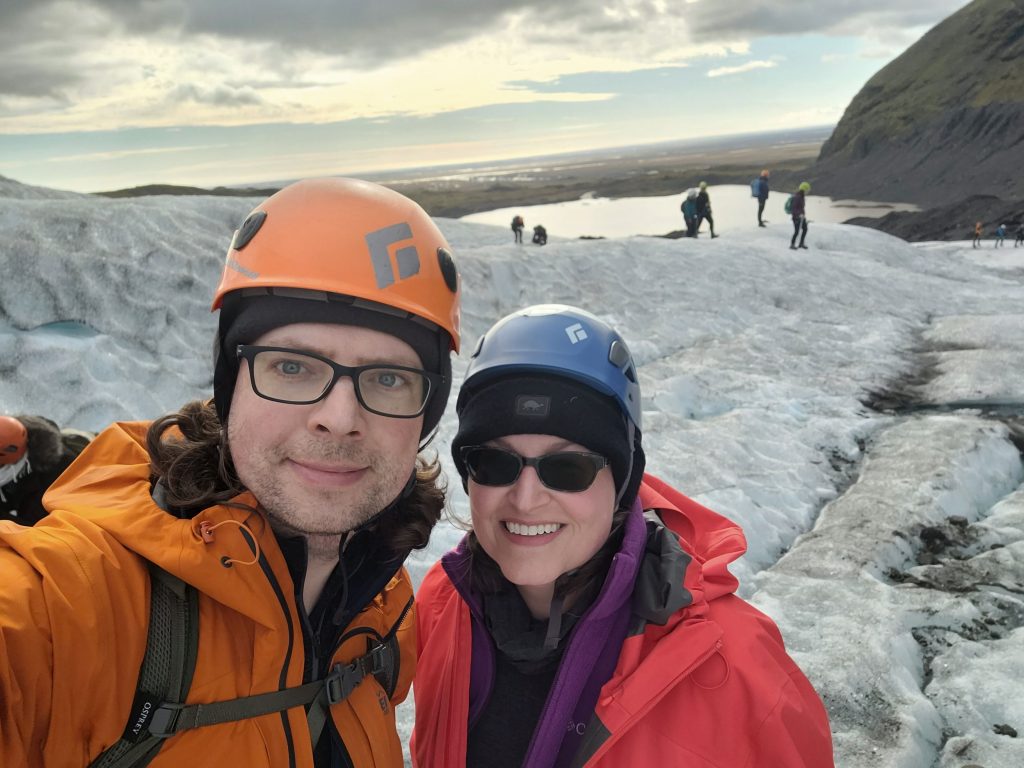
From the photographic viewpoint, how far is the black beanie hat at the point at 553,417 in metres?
2.63

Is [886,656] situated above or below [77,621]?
below

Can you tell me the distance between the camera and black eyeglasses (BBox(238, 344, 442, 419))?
7.29 ft

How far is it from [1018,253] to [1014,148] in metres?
40.1

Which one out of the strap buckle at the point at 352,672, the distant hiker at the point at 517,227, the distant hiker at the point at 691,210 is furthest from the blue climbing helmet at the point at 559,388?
the distant hiker at the point at 691,210

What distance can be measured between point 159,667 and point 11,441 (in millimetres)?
3667

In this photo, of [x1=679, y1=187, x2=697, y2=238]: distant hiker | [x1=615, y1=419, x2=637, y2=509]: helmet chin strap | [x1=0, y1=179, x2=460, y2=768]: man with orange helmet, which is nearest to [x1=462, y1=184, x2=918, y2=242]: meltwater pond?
[x1=679, y1=187, x2=697, y2=238]: distant hiker

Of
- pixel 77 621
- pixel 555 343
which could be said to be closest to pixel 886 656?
pixel 555 343

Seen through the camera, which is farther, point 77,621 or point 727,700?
point 727,700

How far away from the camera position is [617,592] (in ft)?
7.59

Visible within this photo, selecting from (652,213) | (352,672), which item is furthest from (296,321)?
(652,213)

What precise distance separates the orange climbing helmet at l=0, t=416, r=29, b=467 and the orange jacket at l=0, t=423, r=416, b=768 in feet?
9.73

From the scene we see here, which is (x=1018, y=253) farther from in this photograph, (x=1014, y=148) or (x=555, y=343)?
(x=1014, y=148)

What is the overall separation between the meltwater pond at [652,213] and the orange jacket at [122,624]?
3801 centimetres

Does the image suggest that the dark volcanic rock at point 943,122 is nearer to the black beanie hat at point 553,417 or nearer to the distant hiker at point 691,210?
the distant hiker at point 691,210
